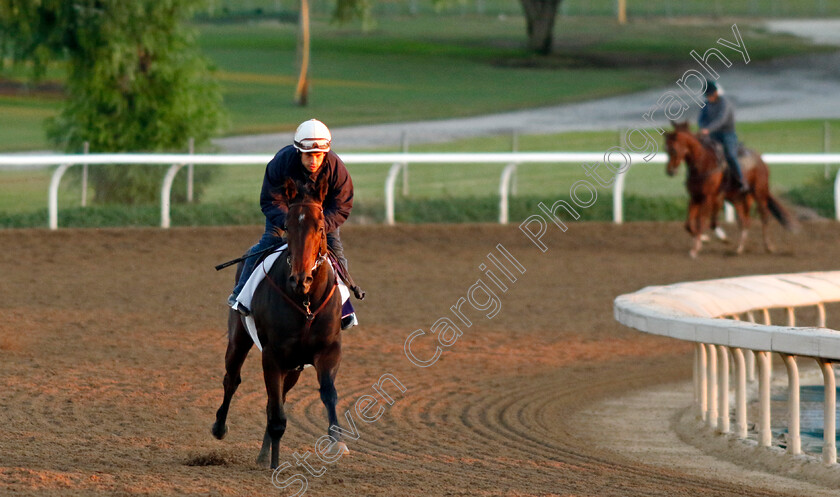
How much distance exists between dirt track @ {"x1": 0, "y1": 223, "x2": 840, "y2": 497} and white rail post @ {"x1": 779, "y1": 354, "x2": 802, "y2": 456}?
0.49 m

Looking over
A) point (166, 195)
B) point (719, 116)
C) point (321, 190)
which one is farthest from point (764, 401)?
point (166, 195)

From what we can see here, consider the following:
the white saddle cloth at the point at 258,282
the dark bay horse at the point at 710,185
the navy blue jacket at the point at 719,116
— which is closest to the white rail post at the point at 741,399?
the white saddle cloth at the point at 258,282

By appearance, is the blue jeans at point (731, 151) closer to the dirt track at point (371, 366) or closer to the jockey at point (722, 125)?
the jockey at point (722, 125)

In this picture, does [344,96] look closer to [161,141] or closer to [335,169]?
[161,141]

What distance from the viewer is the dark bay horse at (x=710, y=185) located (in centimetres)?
1691

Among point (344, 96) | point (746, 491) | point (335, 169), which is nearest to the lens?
point (746, 491)

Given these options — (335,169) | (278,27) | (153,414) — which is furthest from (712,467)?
(278,27)

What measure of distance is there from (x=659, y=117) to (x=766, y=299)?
3187 cm

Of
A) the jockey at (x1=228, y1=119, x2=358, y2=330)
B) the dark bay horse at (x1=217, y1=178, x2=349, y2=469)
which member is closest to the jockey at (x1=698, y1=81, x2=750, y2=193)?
the jockey at (x1=228, y1=119, x2=358, y2=330)

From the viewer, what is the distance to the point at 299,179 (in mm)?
6742

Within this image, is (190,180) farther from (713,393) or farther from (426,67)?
(426,67)

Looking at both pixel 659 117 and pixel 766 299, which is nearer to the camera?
pixel 766 299

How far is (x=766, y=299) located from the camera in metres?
9.80

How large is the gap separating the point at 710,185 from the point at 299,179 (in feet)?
36.9
